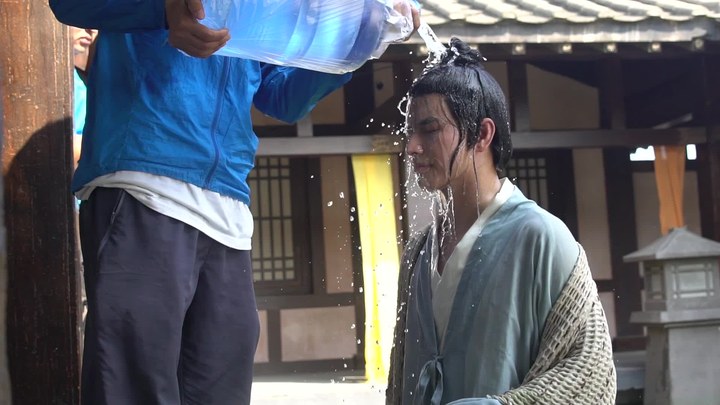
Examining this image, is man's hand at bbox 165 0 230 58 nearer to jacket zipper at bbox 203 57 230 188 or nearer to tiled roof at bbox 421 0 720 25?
jacket zipper at bbox 203 57 230 188

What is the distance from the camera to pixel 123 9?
2176mm

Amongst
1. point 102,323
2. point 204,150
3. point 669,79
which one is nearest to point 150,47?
point 204,150

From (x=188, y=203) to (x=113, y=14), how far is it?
482mm

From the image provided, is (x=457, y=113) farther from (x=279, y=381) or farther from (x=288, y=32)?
(x=279, y=381)

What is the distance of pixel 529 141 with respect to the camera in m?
9.70

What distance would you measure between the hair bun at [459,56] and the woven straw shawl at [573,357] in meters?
0.57

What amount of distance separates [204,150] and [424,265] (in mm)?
619

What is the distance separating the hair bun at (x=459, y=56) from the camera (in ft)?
7.75

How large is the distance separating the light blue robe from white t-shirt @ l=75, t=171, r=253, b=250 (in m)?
0.55

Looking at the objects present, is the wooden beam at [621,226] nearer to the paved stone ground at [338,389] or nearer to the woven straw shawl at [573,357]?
the paved stone ground at [338,389]

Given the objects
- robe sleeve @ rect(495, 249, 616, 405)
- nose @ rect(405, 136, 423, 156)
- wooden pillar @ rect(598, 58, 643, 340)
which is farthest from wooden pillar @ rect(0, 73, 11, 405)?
wooden pillar @ rect(598, 58, 643, 340)

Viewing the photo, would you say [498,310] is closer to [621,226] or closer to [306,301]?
[306,301]

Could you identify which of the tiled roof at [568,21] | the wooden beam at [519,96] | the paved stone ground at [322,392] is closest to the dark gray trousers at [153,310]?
the tiled roof at [568,21]

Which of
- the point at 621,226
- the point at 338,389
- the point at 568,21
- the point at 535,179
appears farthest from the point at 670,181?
the point at 338,389
